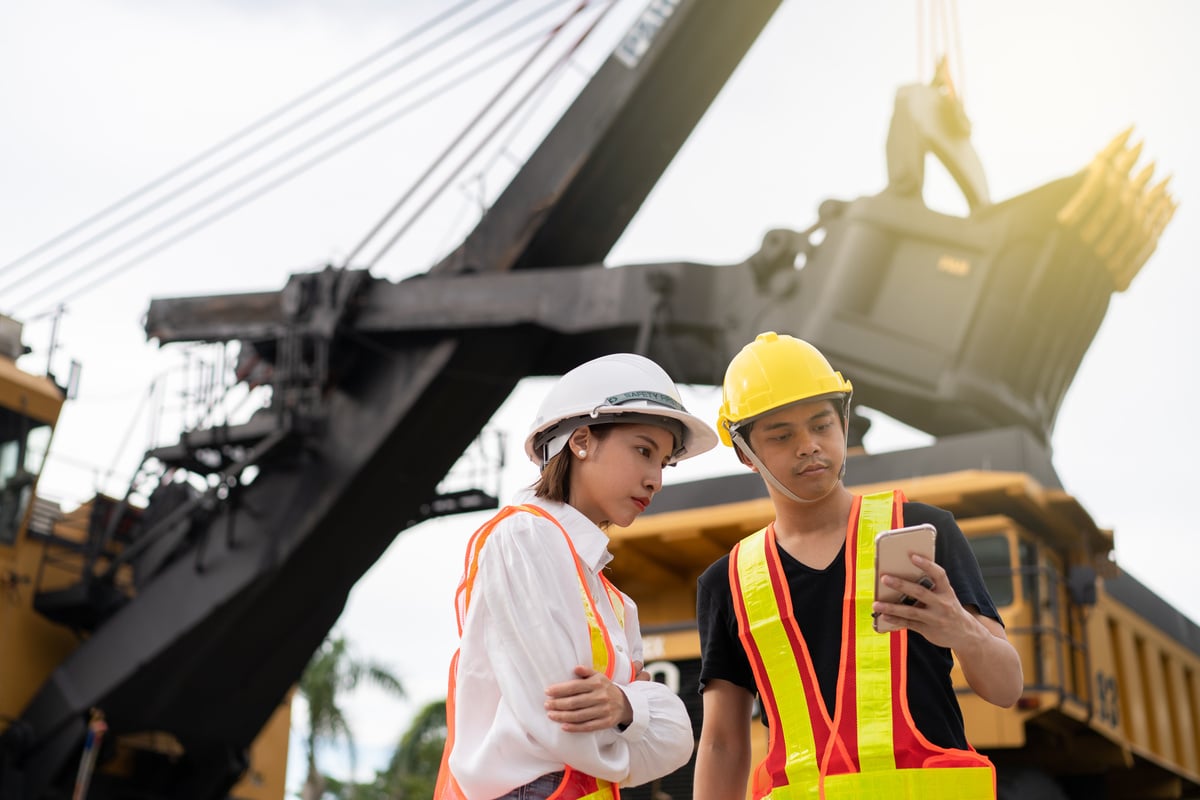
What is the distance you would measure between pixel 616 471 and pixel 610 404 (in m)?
0.17

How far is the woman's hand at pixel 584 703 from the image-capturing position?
8.83ft

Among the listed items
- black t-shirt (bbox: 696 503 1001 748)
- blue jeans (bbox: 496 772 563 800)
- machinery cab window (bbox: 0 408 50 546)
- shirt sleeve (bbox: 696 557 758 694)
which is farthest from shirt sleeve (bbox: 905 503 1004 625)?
machinery cab window (bbox: 0 408 50 546)

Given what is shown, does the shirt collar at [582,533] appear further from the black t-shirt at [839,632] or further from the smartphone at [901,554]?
the smartphone at [901,554]

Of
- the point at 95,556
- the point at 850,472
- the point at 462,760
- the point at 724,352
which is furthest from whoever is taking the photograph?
the point at 95,556

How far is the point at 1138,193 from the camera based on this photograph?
1132cm

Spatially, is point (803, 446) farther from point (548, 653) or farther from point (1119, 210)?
point (1119, 210)

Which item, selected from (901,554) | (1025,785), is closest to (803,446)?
(901,554)

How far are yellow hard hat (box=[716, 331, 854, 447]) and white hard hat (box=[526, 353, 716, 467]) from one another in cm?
12

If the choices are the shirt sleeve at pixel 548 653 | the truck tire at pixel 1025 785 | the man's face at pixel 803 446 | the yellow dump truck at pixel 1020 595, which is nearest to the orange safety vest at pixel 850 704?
the man's face at pixel 803 446

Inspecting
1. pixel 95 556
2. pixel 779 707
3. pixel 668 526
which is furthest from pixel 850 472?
pixel 95 556

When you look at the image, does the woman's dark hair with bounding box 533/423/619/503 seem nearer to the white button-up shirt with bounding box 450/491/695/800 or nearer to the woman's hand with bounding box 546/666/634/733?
the white button-up shirt with bounding box 450/491/695/800

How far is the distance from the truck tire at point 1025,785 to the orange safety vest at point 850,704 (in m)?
7.14

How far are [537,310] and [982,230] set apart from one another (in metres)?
4.55

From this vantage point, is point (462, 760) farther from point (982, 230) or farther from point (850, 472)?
point (982, 230)
